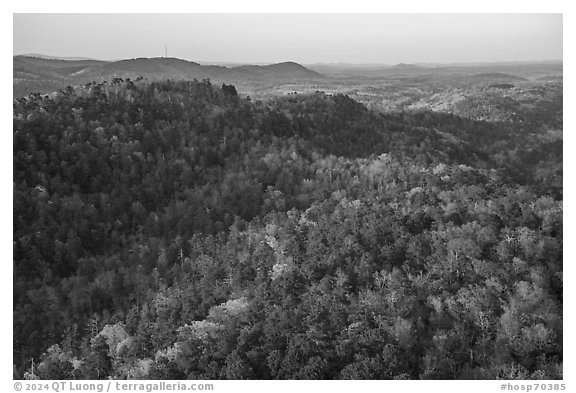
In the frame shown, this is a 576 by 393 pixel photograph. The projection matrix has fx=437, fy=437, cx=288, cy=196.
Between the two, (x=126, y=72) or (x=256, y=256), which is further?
(x=126, y=72)

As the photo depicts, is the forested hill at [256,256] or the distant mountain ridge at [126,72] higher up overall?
the distant mountain ridge at [126,72]

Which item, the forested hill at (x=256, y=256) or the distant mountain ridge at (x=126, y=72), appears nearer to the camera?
the forested hill at (x=256, y=256)

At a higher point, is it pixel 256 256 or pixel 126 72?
pixel 126 72

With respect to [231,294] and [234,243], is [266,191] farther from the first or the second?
[231,294]

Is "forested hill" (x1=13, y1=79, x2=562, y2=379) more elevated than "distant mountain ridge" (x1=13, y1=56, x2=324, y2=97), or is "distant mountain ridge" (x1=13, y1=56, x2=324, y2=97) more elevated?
"distant mountain ridge" (x1=13, y1=56, x2=324, y2=97)

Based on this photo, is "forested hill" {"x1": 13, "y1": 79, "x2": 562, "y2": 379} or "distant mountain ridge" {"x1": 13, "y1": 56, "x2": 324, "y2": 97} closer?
"forested hill" {"x1": 13, "y1": 79, "x2": 562, "y2": 379}
